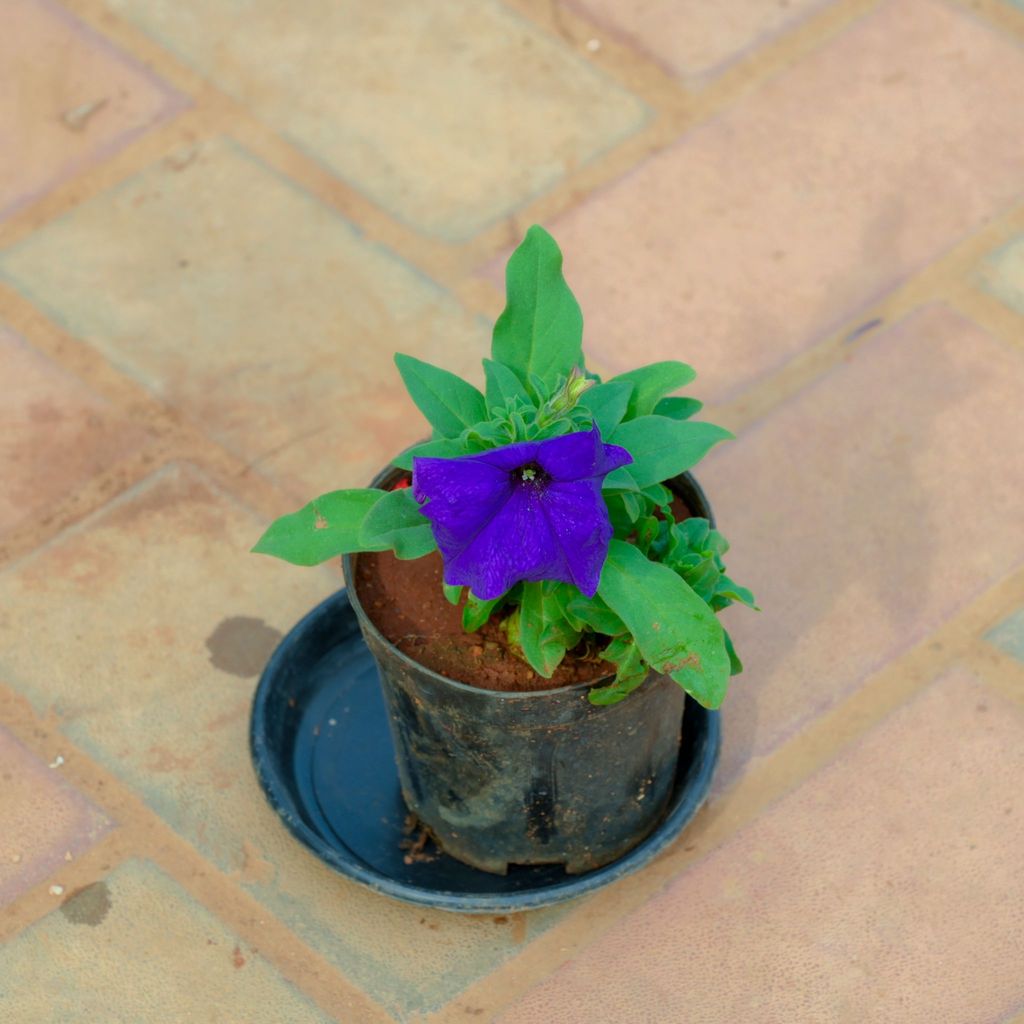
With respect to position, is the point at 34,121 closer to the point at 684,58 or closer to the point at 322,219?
the point at 322,219

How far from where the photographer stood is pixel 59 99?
3018mm

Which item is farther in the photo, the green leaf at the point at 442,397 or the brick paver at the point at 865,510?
the brick paver at the point at 865,510

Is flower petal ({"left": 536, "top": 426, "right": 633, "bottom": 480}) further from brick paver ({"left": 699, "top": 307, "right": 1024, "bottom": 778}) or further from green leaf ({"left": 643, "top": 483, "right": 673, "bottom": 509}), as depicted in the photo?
brick paver ({"left": 699, "top": 307, "right": 1024, "bottom": 778})

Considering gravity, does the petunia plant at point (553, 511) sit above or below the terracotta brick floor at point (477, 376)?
above

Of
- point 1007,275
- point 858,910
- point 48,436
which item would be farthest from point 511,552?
point 1007,275

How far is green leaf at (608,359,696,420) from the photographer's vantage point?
1831 millimetres

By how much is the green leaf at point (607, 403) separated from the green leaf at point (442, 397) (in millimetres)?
127

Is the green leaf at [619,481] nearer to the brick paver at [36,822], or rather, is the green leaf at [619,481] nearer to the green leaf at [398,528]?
the green leaf at [398,528]

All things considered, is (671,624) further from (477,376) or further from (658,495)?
(477,376)

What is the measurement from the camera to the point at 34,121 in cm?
299

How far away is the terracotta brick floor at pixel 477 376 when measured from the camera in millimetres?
2094

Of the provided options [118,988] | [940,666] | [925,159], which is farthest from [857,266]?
[118,988]

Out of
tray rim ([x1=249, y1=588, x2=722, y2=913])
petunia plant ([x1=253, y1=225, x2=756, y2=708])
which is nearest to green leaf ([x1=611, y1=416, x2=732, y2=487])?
petunia plant ([x1=253, y1=225, x2=756, y2=708])

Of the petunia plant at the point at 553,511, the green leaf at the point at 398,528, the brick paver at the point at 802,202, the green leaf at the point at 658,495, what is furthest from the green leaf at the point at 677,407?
the brick paver at the point at 802,202
